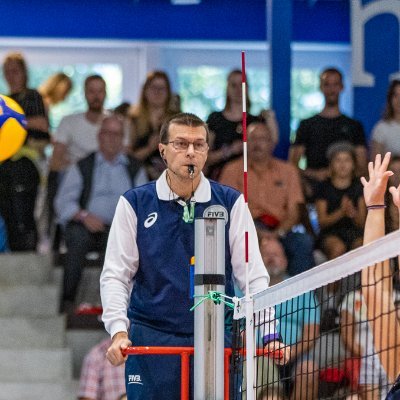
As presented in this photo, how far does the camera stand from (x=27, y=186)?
39.7ft

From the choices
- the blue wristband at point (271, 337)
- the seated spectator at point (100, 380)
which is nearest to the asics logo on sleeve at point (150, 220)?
the blue wristband at point (271, 337)

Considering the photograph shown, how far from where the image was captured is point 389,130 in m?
13.1

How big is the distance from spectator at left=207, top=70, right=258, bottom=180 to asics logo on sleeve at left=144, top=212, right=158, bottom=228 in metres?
5.75

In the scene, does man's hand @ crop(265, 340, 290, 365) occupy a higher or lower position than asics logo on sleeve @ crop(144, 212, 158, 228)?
lower

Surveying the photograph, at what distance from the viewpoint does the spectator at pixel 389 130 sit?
1302 centimetres

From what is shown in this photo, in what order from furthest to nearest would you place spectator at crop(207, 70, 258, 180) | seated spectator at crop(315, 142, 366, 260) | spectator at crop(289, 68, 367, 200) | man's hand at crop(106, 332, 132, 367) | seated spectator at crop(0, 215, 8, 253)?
spectator at crop(289, 68, 367, 200) < spectator at crop(207, 70, 258, 180) < seated spectator at crop(315, 142, 366, 260) < seated spectator at crop(0, 215, 8, 253) < man's hand at crop(106, 332, 132, 367)

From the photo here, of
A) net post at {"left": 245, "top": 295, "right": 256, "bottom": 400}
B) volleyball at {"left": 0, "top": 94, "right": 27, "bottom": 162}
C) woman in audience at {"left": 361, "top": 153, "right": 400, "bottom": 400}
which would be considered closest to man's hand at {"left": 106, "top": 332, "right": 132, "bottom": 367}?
net post at {"left": 245, "top": 295, "right": 256, "bottom": 400}

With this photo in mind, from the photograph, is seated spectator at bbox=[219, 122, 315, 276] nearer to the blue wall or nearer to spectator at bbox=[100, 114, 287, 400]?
the blue wall

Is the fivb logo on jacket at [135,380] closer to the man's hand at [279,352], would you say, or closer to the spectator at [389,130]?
the man's hand at [279,352]

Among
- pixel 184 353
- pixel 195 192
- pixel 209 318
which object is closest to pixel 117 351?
pixel 184 353

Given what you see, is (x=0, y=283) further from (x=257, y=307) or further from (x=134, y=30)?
(x=257, y=307)

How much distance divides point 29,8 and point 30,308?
17.8 ft

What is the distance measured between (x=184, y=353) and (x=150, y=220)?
3.14ft

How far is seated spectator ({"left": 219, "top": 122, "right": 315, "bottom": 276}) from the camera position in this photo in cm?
1187
